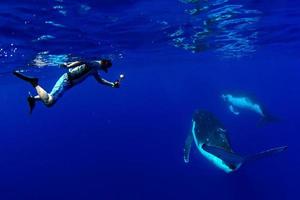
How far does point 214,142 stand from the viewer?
1761 cm

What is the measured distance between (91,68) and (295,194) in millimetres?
21352

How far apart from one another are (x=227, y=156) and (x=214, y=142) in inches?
170

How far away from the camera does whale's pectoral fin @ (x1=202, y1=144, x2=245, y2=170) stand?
40.3ft

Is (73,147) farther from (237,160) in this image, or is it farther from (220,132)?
(237,160)

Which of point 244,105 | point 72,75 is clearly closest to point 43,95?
point 72,75

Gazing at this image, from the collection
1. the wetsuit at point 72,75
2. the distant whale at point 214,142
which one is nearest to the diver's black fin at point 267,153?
the distant whale at point 214,142

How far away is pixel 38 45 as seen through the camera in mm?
25297

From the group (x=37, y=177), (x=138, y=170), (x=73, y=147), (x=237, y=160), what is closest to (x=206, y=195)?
(x=138, y=170)

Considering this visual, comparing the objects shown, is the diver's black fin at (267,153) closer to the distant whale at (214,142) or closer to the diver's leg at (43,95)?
the distant whale at (214,142)

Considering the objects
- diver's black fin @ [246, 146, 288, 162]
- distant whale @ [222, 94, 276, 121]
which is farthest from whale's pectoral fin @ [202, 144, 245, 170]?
distant whale @ [222, 94, 276, 121]

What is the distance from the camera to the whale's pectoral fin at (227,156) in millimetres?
12297

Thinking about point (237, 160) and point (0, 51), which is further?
point (0, 51)

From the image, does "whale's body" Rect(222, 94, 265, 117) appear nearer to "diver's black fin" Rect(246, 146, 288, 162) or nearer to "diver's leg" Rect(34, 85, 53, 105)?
"diver's black fin" Rect(246, 146, 288, 162)

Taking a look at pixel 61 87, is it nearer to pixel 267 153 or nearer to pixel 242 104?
pixel 267 153
